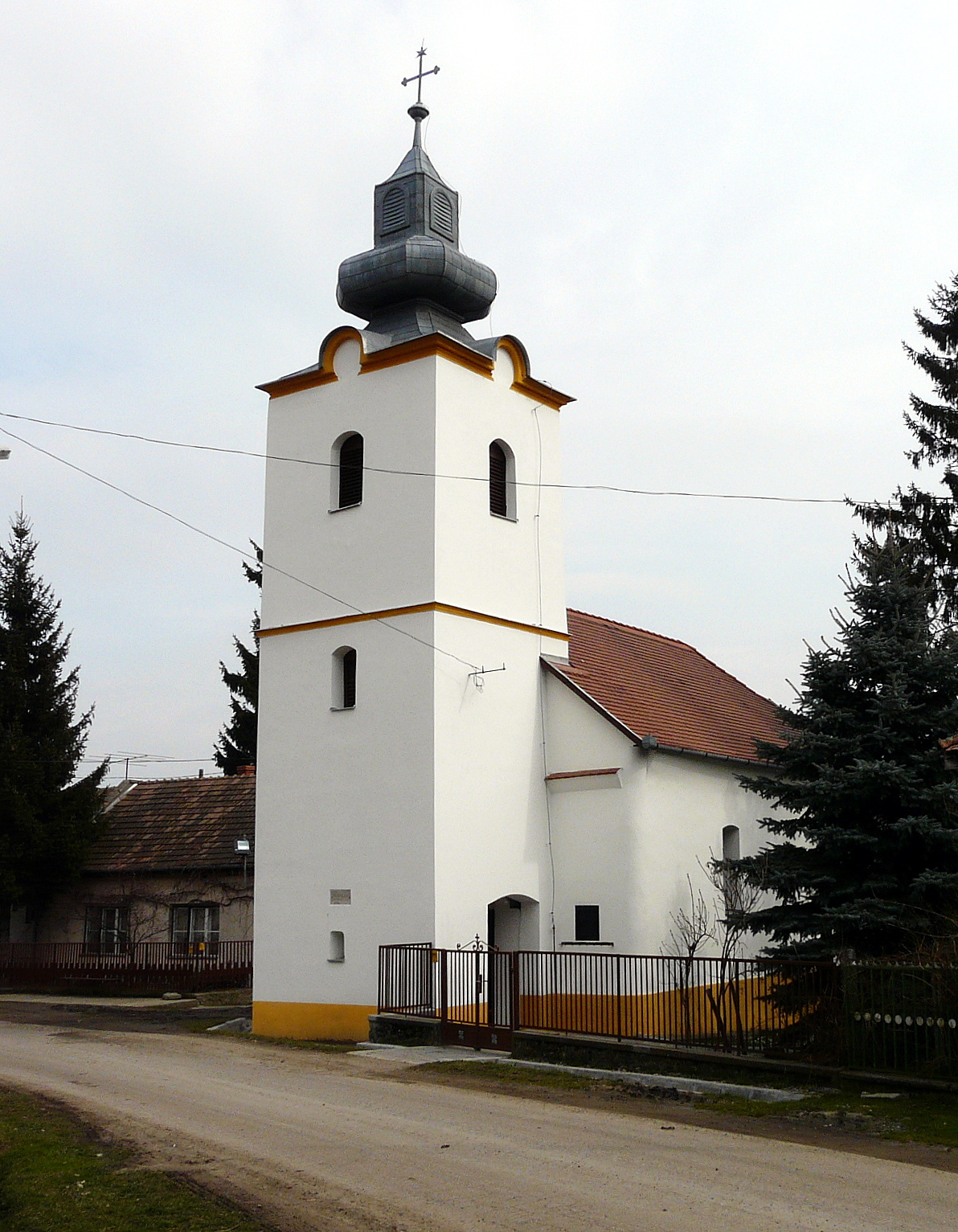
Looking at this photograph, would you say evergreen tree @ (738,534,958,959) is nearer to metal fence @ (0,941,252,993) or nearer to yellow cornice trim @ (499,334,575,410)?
yellow cornice trim @ (499,334,575,410)

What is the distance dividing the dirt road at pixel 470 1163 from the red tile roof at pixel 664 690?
9.30 metres

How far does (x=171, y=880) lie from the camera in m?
31.6

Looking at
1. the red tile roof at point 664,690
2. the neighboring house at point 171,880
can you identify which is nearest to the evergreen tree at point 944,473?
the red tile roof at point 664,690

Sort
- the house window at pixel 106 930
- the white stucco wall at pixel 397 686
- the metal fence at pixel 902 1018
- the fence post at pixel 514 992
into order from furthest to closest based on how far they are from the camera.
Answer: the house window at pixel 106 930, the white stucco wall at pixel 397 686, the fence post at pixel 514 992, the metal fence at pixel 902 1018

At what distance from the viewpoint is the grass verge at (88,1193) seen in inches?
321

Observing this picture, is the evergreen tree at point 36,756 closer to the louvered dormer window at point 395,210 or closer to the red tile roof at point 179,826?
the red tile roof at point 179,826

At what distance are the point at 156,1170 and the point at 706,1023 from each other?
325 inches

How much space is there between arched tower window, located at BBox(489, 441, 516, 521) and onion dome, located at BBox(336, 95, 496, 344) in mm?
2017

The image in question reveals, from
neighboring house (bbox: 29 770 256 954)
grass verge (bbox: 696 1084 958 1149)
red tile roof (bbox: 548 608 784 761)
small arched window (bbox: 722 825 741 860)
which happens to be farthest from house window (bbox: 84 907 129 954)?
grass verge (bbox: 696 1084 958 1149)

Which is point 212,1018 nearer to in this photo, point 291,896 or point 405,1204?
point 291,896

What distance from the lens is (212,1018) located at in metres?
24.0

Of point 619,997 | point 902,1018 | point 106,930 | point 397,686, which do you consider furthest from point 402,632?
point 106,930

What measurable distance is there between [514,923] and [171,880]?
1292 centimetres

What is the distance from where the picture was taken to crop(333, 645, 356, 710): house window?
70.8 feet
